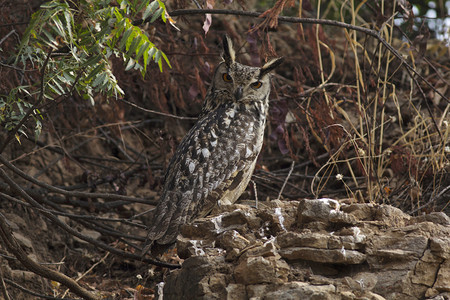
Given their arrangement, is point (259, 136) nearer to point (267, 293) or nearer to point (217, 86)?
point (217, 86)

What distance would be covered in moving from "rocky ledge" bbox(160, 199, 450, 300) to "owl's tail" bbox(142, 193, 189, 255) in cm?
51

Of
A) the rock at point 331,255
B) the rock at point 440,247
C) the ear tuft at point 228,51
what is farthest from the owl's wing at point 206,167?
the rock at point 440,247

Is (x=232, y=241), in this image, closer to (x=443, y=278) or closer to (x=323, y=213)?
(x=323, y=213)

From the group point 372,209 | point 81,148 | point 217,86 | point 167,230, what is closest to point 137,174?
point 81,148

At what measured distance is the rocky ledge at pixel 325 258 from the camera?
2928 mm

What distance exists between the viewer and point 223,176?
441cm

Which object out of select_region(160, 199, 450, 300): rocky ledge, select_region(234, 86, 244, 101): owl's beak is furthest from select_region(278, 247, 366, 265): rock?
select_region(234, 86, 244, 101): owl's beak

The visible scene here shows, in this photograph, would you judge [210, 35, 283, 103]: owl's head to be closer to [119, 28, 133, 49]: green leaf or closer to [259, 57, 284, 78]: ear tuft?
[259, 57, 284, 78]: ear tuft

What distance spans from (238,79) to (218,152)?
641mm

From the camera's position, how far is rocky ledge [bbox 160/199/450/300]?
2928 mm

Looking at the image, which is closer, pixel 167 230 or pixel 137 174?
pixel 167 230

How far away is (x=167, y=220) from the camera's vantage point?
4.06 m

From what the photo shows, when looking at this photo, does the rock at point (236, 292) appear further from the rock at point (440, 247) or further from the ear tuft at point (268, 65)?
the ear tuft at point (268, 65)

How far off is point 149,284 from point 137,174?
1.25 m
